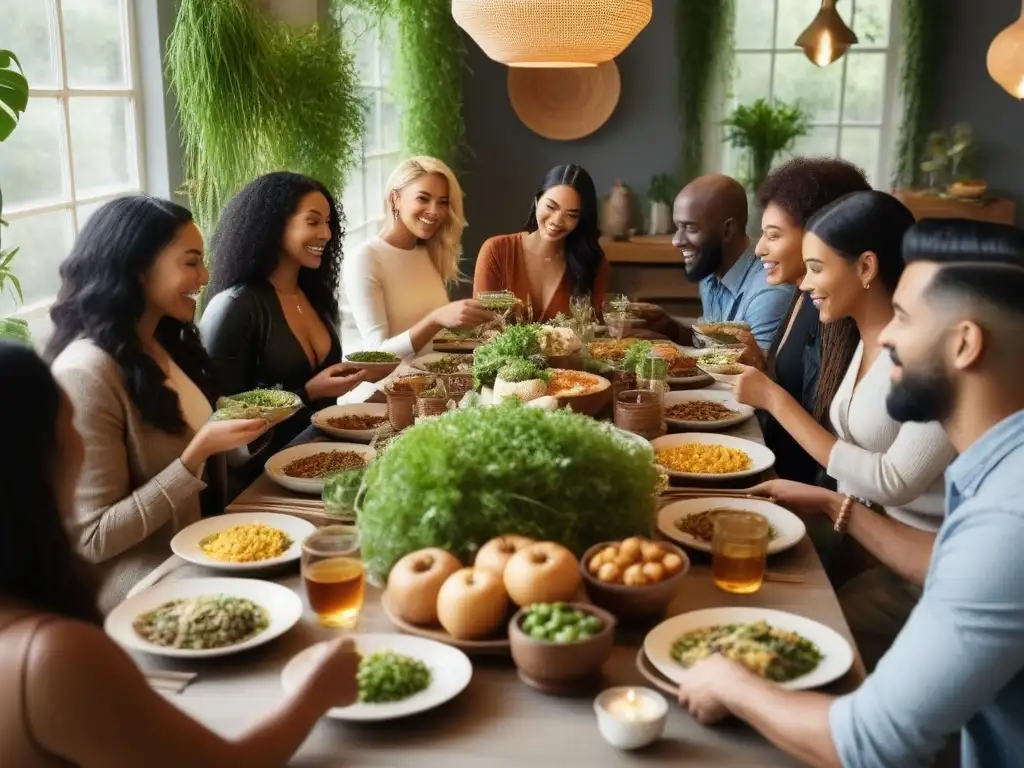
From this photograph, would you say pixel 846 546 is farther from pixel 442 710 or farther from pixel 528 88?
pixel 528 88

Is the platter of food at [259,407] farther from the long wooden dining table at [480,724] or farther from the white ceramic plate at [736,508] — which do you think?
the white ceramic plate at [736,508]

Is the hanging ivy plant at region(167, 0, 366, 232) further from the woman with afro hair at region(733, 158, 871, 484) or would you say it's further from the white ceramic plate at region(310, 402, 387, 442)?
the woman with afro hair at region(733, 158, 871, 484)

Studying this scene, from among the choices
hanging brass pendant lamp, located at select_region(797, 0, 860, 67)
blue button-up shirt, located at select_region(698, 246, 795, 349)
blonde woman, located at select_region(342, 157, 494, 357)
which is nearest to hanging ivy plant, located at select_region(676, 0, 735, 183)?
hanging brass pendant lamp, located at select_region(797, 0, 860, 67)

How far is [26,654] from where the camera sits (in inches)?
40.0

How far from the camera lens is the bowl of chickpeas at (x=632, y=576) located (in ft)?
4.77

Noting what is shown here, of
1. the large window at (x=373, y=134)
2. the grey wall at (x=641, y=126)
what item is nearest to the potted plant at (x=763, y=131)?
the grey wall at (x=641, y=126)

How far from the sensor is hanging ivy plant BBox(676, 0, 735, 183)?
6.34 meters

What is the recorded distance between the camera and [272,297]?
10.1 ft

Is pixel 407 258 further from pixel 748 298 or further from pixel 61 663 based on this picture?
pixel 61 663

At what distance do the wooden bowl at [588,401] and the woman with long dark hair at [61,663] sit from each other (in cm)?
120

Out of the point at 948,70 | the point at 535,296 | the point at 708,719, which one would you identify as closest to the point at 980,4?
the point at 948,70

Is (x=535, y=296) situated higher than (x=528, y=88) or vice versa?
(x=528, y=88)

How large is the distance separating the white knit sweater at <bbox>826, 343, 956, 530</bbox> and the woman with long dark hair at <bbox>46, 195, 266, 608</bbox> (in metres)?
1.27

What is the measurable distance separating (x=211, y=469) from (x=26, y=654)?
141cm
